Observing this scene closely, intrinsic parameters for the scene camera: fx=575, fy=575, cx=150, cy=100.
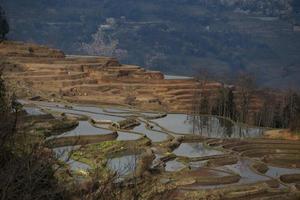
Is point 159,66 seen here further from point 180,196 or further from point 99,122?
point 180,196

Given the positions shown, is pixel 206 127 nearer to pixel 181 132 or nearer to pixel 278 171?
pixel 181 132

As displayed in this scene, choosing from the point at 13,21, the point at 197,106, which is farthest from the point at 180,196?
the point at 13,21

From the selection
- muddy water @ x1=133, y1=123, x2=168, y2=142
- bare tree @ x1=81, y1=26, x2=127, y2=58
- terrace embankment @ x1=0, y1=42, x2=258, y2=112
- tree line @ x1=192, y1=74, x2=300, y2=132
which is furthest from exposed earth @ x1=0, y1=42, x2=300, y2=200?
bare tree @ x1=81, y1=26, x2=127, y2=58

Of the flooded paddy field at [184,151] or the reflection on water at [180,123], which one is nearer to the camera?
the flooded paddy field at [184,151]

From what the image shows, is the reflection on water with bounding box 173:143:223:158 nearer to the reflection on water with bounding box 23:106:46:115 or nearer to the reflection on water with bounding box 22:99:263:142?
the reflection on water with bounding box 22:99:263:142

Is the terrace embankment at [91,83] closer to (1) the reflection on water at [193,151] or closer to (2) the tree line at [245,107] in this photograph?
(2) the tree line at [245,107]

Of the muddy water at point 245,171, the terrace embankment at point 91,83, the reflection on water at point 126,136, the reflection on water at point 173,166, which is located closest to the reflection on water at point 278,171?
the muddy water at point 245,171

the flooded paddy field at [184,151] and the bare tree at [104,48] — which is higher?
the flooded paddy field at [184,151]

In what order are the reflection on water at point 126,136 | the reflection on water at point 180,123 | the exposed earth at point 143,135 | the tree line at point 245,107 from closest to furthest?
the exposed earth at point 143,135 < the reflection on water at point 126,136 < the reflection on water at point 180,123 < the tree line at point 245,107

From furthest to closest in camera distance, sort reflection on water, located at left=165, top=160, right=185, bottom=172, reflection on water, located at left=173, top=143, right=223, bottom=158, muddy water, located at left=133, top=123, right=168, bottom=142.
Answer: muddy water, located at left=133, top=123, right=168, bottom=142 < reflection on water, located at left=173, top=143, right=223, bottom=158 < reflection on water, located at left=165, top=160, right=185, bottom=172
